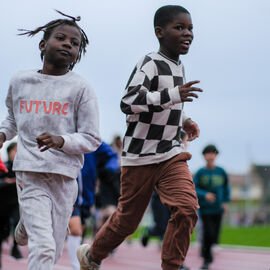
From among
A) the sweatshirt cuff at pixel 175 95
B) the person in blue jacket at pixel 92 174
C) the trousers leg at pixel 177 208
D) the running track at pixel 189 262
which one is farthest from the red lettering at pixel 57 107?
the running track at pixel 189 262

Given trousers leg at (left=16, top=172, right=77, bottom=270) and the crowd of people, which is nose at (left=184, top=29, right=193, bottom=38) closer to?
the crowd of people

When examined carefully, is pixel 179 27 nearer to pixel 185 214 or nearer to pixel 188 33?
pixel 188 33

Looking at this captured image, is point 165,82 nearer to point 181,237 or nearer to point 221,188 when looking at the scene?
point 181,237

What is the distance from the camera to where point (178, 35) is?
4.61m

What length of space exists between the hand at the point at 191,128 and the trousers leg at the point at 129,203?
61 cm

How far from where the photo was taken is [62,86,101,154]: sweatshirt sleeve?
3908 millimetres

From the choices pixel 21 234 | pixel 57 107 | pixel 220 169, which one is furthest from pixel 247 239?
pixel 57 107

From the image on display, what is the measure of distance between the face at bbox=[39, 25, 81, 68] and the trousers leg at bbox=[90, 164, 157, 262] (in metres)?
0.97

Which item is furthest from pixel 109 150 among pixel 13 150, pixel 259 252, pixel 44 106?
pixel 259 252

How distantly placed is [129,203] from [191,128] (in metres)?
0.84

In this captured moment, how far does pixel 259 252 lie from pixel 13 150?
277 inches

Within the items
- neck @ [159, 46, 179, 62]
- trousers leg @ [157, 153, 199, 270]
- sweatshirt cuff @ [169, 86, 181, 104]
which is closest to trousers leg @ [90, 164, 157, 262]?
trousers leg @ [157, 153, 199, 270]

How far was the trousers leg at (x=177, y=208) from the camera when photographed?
4230mm

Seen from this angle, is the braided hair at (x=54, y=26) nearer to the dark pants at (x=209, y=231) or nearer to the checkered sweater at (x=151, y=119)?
the checkered sweater at (x=151, y=119)
